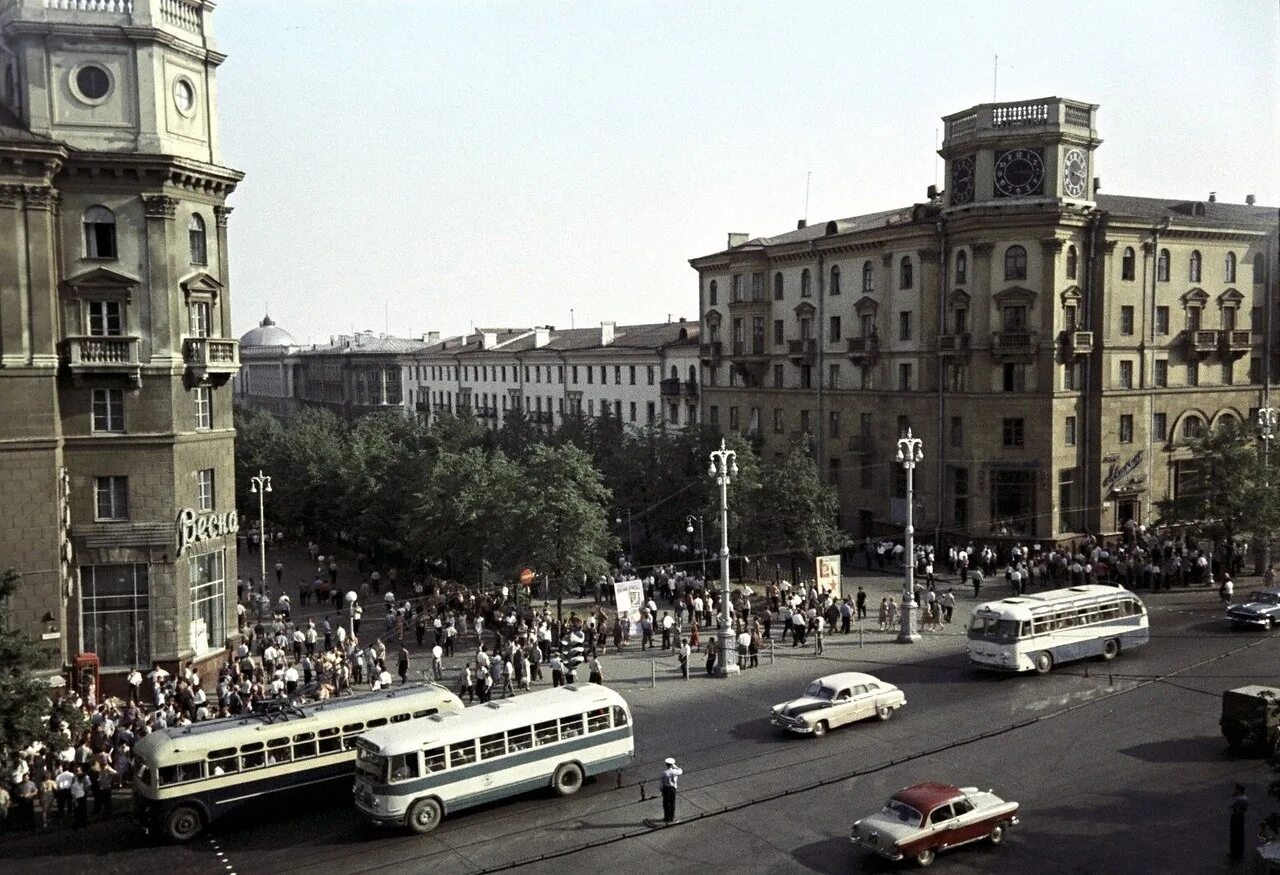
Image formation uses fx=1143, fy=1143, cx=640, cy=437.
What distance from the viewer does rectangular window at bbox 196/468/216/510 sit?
120ft

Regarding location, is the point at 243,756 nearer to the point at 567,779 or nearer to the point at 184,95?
the point at 567,779

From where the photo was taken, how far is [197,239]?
3638 cm

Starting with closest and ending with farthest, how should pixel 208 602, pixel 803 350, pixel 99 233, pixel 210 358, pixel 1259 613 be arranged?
pixel 99 233
pixel 210 358
pixel 208 602
pixel 1259 613
pixel 803 350

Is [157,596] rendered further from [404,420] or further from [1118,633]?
[404,420]

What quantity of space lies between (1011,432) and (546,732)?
38383 mm

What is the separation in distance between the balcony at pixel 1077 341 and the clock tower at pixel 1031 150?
6388 millimetres

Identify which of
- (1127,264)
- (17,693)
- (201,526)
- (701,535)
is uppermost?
(1127,264)

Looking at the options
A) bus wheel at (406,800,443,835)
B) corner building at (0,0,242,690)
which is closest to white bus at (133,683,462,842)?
bus wheel at (406,800,443,835)

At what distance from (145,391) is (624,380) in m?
53.5

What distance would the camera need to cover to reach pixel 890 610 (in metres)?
42.2

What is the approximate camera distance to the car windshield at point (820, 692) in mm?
29141

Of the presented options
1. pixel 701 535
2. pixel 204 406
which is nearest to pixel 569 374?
pixel 701 535

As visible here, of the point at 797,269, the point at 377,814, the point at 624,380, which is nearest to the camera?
the point at 377,814

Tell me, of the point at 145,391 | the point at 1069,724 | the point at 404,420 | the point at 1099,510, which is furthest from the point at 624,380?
the point at 1069,724
